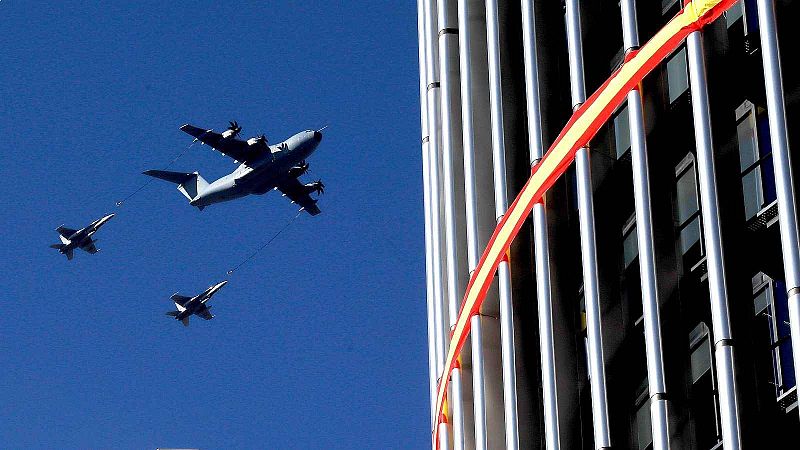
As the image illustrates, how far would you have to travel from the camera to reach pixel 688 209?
2734 centimetres

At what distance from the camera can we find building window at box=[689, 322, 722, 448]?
24.7 meters

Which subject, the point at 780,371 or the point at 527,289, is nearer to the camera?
the point at 780,371

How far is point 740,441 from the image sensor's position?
2184 cm

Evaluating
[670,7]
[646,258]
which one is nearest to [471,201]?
[670,7]

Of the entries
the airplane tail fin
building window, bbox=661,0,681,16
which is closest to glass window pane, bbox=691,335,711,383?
building window, bbox=661,0,681,16

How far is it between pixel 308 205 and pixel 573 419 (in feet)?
266

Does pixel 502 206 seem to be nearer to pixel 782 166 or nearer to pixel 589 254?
pixel 589 254

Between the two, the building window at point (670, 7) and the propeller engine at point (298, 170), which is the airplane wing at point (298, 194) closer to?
the propeller engine at point (298, 170)

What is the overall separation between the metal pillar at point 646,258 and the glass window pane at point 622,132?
2.62 m

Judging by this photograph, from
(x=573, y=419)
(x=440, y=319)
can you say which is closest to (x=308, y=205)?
(x=440, y=319)

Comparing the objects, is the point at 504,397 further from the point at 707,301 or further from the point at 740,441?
the point at 740,441

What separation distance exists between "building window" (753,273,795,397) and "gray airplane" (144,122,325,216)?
216ft

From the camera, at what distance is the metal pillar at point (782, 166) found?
21.1 m

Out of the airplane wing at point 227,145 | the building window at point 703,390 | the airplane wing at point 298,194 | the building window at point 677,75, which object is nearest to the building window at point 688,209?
the building window at point 677,75
